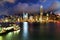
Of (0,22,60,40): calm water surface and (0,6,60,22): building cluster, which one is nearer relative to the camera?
(0,22,60,40): calm water surface

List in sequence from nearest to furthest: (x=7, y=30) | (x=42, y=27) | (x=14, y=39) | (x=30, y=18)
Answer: (x=14, y=39) → (x=7, y=30) → (x=30, y=18) → (x=42, y=27)

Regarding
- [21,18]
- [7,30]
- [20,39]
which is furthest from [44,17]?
[20,39]

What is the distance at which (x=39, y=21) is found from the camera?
41.2 ft

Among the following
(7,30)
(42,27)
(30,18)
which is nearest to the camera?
(7,30)

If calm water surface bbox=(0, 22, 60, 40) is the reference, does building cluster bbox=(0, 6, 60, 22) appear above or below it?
above

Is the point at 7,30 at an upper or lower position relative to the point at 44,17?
lower

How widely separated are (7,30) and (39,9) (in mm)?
2236

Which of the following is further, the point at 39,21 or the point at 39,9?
the point at 39,21

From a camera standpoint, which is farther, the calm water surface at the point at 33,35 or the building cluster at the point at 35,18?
the building cluster at the point at 35,18

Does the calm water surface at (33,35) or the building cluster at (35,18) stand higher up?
the building cluster at (35,18)

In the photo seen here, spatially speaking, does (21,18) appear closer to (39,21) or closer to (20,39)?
(39,21)

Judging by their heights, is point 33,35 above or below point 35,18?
below

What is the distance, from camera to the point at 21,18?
12094 mm

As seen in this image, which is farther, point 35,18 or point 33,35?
point 35,18
